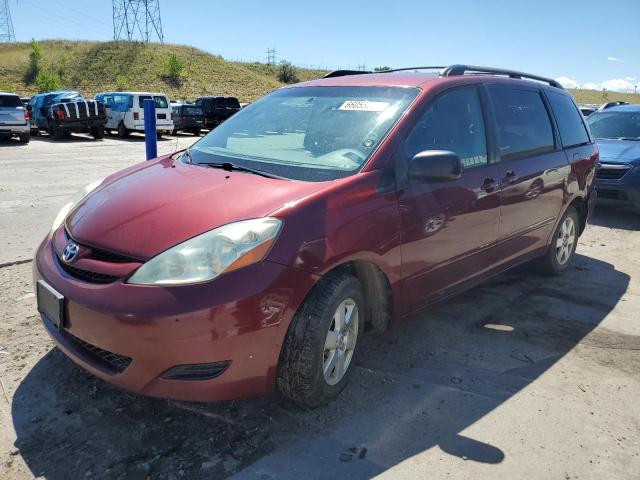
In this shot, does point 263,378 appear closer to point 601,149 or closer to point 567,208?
point 567,208

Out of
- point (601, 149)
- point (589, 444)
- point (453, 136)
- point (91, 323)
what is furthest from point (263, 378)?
point (601, 149)

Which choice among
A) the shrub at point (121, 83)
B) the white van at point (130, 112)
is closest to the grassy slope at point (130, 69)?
the shrub at point (121, 83)

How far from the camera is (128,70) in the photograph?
55.8 m

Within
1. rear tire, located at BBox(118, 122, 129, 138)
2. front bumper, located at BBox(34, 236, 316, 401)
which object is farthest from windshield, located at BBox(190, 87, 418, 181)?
rear tire, located at BBox(118, 122, 129, 138)

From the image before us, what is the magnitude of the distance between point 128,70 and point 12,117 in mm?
41242

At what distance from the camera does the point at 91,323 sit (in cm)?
243

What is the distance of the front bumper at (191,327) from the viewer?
2.30 meters

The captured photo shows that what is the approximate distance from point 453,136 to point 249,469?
2414 millimetres

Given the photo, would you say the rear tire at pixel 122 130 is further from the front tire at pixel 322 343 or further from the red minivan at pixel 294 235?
the front tire at pixel 322 343

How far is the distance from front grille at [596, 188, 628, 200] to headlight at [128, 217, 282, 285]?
719 centimetres

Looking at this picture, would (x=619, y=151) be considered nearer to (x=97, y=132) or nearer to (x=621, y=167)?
(x=621, y=167)

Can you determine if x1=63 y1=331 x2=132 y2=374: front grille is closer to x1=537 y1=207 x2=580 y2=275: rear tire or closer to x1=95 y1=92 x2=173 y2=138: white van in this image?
x1=537 y1=207 x2=580 y2=275: rear tire

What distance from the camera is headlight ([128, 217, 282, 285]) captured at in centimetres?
237

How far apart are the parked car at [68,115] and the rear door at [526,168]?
65.6 ft
